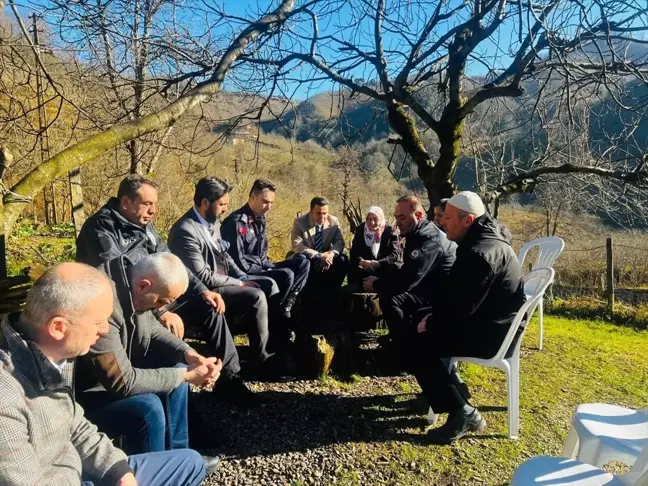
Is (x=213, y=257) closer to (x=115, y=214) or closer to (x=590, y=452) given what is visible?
(x=115, y=214)

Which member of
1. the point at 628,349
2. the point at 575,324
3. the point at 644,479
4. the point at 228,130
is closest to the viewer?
the point at 644,479

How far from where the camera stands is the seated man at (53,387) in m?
1.31

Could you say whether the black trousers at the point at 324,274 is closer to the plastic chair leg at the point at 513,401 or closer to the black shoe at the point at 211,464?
the plastic chair leg at the point at 513,401

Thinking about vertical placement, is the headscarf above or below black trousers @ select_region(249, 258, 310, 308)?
above

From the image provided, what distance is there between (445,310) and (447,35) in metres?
2.23

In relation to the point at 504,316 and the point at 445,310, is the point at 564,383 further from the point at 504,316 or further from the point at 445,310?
the point at 445,310

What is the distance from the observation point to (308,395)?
3.45m

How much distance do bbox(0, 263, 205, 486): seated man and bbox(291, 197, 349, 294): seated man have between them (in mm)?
2864

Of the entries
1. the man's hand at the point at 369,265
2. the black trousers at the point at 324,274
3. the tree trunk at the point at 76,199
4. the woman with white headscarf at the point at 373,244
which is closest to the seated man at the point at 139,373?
the black trousers at the point at 324,274

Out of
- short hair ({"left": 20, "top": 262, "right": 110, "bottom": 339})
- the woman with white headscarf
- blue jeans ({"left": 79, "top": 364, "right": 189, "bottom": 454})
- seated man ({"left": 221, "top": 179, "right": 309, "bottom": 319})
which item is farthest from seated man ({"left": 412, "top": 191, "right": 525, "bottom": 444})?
short hair ({"left": 20, "top": 262, "right": 110, "bottom": 339})

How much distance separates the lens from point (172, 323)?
2.83 meters

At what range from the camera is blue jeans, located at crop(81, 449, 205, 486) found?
1769 millimetres

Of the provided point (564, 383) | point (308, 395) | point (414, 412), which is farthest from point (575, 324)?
point (308, 395)

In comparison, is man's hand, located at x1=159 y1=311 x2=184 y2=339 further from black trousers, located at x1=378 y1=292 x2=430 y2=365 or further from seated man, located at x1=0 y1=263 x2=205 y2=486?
black trousers, located at x1=378 y1=292 x2=430 y2=365
